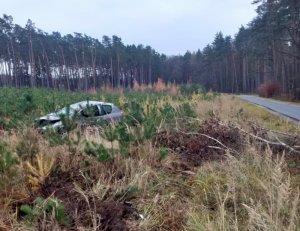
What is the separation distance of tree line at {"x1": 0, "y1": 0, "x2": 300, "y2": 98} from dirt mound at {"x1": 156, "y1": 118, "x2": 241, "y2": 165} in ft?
95.1

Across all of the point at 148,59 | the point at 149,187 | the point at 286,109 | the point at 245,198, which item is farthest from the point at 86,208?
the point at 148,59

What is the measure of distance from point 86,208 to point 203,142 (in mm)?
3021

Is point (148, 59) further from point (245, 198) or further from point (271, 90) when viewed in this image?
point (245, 198)

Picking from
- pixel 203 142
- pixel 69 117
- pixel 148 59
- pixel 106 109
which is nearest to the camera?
pixel 69 117

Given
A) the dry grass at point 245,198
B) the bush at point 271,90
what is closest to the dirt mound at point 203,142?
the dry grass at point 245,198

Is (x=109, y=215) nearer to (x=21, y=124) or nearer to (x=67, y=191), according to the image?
(x=67, y=191)

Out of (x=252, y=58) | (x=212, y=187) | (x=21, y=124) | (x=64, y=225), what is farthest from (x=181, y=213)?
(x=252, y=58)

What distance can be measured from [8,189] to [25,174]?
32 cm

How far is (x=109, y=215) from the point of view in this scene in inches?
131

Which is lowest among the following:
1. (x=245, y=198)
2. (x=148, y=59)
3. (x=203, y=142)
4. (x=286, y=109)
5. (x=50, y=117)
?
(x=286, y=109)

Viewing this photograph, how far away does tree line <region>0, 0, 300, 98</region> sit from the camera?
41.5m

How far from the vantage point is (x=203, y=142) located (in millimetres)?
5953

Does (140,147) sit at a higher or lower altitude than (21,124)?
lower

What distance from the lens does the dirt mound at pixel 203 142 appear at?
555 centimetres
